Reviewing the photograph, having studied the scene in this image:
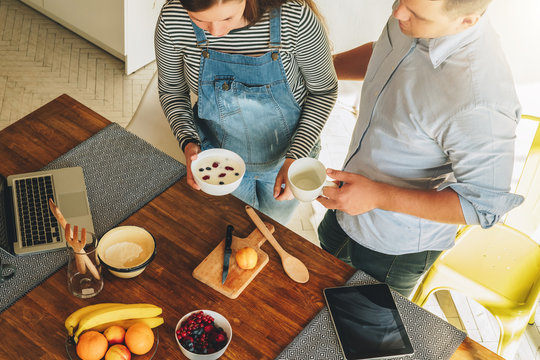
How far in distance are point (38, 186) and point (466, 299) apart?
2117 mm

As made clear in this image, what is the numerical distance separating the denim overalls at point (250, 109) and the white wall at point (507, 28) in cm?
117

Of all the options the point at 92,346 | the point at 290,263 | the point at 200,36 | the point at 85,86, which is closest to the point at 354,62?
the point at 200,36

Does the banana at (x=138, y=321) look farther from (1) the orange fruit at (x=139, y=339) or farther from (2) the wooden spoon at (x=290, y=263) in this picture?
(2) the wooden spoon at (x=290, y=263)

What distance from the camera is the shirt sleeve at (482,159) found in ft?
3.61

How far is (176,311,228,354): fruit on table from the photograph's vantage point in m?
1.16

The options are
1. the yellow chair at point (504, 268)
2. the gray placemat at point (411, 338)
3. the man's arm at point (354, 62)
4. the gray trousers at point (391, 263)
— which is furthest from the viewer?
the yellow chair at point (504, 268)

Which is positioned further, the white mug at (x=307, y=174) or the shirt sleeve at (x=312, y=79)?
the shirt sleeve at (x=312, y=79)

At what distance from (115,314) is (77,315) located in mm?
90

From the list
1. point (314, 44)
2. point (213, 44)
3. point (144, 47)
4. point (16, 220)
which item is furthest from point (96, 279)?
point (144, 47)

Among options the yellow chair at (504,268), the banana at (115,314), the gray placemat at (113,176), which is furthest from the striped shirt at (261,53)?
the yellow chair at (504,268)

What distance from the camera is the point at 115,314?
119cm

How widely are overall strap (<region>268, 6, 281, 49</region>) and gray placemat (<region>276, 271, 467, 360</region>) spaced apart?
2.57ft

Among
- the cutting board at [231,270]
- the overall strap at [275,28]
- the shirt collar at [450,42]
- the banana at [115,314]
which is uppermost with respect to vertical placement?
the shirt collar at [450,42]

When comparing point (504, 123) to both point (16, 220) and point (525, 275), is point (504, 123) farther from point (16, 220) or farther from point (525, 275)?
point (16, 220)
